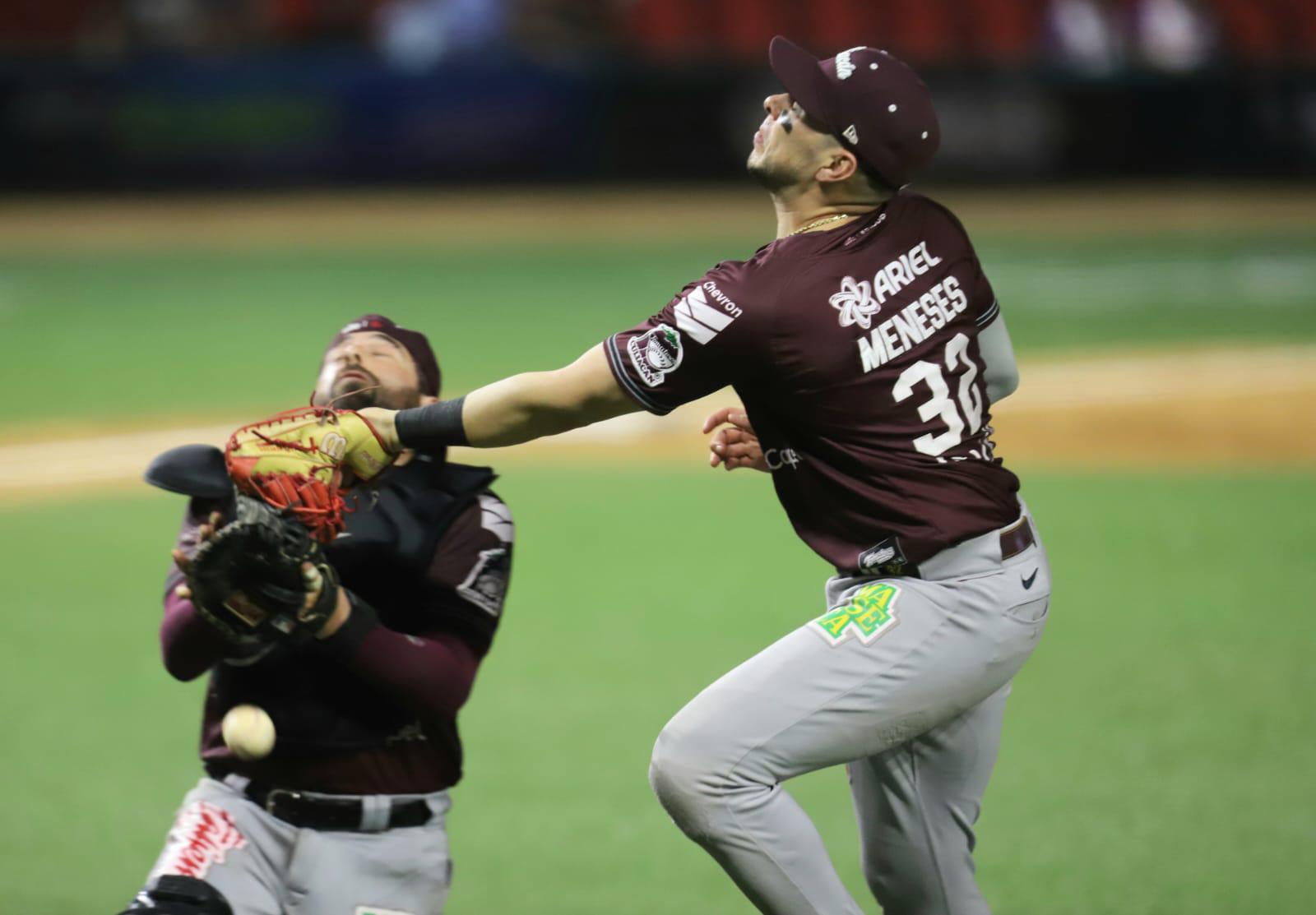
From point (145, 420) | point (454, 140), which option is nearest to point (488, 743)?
point (145, 420)

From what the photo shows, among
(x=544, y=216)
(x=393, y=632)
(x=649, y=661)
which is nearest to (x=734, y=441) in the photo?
(x=393, y=632)

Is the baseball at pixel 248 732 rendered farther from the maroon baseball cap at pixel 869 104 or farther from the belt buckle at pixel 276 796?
the maroon baseball cap at pixel 869 104

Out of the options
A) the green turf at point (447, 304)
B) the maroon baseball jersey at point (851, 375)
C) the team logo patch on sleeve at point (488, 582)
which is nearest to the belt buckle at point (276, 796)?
the team logo patch on sleeve at point (488, 582)

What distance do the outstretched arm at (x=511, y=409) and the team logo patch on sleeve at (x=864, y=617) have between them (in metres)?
0.57

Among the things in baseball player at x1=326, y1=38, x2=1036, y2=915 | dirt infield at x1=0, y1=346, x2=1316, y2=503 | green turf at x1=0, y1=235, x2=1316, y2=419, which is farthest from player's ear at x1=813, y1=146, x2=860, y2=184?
green turf at x1=0, y1=235, x2=1316, y2=419

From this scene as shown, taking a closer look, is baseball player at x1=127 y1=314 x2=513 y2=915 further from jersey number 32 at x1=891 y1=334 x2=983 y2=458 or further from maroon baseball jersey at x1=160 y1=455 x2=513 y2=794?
jersey number 32 at x1=891 y1=334 x2=983 y2=458

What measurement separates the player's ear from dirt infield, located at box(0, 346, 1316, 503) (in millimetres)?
5827

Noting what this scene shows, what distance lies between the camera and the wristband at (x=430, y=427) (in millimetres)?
3350

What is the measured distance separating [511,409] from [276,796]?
95cm

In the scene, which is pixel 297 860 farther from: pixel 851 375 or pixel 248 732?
pixel 851 375

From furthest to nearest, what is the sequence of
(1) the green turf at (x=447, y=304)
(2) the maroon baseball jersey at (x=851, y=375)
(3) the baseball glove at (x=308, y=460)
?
(1) the green turf at (x=447, y=304) → (2) the maroon baseball jersey at (x=851, y=375) → (3) the baseball glove at (x=308, y=460)

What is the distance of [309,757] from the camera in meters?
3.53

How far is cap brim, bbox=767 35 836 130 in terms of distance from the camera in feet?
11.5

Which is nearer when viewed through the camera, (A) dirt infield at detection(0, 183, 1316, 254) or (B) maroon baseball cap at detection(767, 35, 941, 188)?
(B) maroon baseball cap at detection(767, 35, 941, 188)
